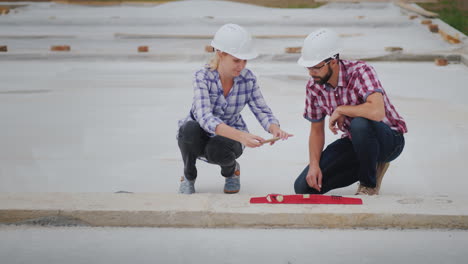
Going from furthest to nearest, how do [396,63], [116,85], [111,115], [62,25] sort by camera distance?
1. [62,25]
2. [396,63]
3. [116,85]
4. [111,115]

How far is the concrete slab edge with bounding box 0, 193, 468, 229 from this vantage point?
3074 millimetres

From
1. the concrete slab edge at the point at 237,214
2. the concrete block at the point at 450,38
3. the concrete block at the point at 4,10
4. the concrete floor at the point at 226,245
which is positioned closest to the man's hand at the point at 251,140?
the concrete slab edge at the point at 237,214

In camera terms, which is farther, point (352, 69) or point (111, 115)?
point (111, 115)

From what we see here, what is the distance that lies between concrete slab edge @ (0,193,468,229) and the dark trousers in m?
0.39

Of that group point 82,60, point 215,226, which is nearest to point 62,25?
point 82,60

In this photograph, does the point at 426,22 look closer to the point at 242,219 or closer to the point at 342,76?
the point at 342,76

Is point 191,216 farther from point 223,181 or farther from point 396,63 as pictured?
point 396,63

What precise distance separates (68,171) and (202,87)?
137 centimetres

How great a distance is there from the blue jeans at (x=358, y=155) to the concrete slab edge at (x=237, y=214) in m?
0.25

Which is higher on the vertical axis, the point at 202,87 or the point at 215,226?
the point at 202,87

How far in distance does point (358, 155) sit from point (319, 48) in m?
0.61

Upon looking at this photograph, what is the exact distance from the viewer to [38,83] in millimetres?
7570

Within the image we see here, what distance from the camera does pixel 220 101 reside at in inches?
137

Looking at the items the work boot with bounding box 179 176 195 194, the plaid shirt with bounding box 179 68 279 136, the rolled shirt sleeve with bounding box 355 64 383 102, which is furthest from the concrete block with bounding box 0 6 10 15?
the rolled shirt sleeve with bounding box 355 64 383 102
